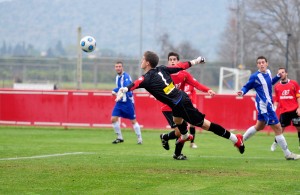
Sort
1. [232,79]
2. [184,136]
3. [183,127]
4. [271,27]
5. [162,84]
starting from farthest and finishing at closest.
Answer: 1. [271,27]
2. [232,79]
3. [184,136]
4. [183,127]
5. [162,84]

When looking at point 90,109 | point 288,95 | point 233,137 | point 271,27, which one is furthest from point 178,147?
point 271,27

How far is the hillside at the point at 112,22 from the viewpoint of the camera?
107956 mm

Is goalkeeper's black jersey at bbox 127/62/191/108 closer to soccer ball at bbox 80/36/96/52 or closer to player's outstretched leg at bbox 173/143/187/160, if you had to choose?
player's outstretched leg at bbox 173/143/187/160

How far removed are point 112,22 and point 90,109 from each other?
13025 centimetres

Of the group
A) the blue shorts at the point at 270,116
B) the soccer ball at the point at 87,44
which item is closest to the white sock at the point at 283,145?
the blue shorts at the point at 270,116

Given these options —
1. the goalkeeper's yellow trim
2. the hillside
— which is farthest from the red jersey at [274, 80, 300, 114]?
the hillside

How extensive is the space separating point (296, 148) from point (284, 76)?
2132 millimetres

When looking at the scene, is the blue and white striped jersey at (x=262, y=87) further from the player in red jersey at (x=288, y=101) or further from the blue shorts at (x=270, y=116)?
the player in red jersey at (x=288, y=101)

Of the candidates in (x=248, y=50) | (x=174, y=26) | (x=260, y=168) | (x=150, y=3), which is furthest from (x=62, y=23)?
(x=260, y=168)

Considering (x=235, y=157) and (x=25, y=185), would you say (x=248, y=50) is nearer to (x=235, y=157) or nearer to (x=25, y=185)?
(x=235, y=157)

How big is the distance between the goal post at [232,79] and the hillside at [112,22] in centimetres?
4331

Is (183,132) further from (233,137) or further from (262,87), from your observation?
(262,87)

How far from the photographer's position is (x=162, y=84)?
1386 centimetres

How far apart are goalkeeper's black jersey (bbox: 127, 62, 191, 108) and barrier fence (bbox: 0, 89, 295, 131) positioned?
13517 mm
